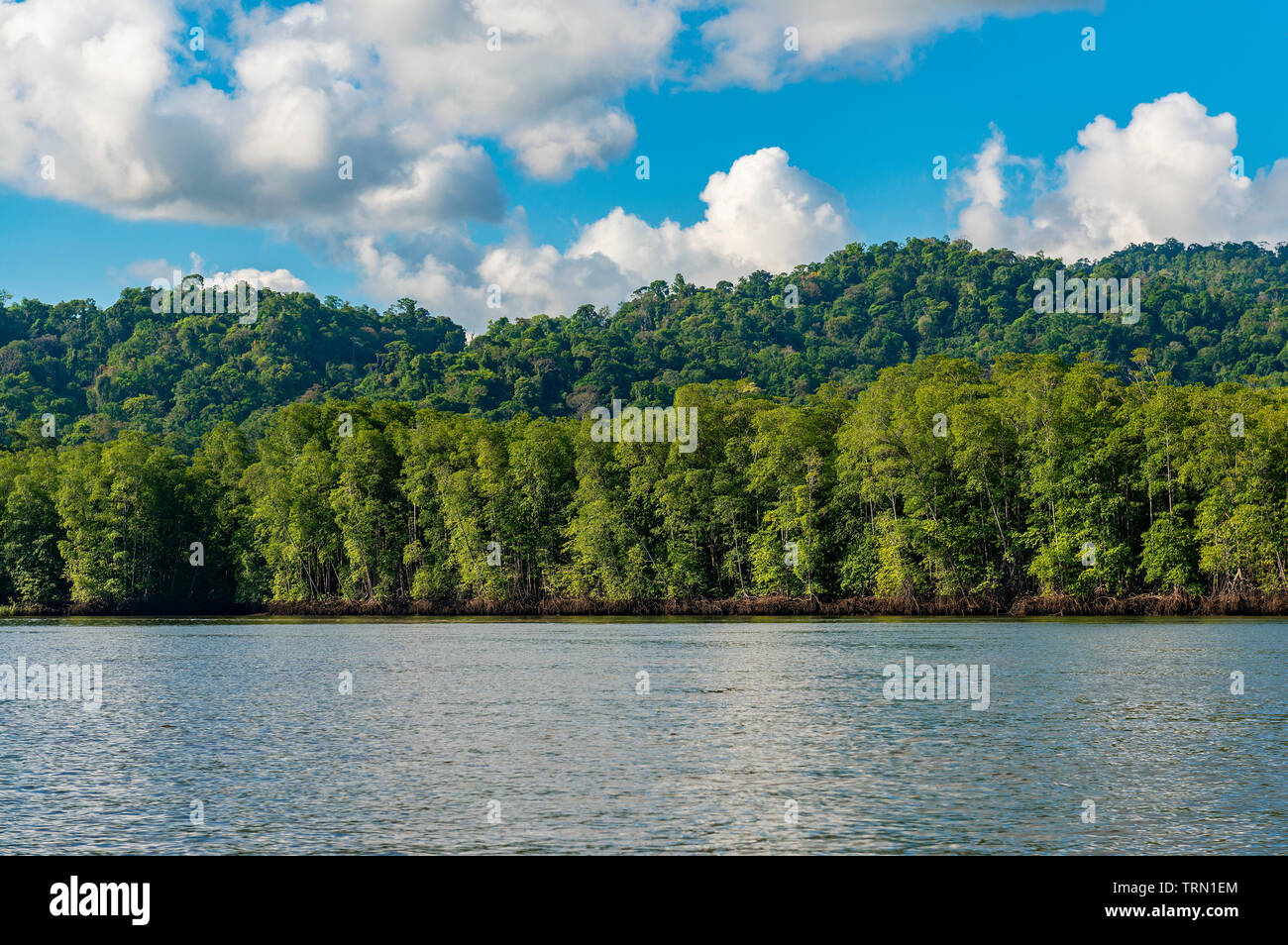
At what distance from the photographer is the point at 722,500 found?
8425cm

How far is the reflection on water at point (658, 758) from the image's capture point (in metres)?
17.2

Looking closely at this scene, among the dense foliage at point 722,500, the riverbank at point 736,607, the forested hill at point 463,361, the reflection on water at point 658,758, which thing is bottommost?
the riverbank at point 736,607

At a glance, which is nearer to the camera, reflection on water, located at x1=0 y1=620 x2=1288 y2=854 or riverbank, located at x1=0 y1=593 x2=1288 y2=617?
reflection on water, located at x1=0 y1=620 x2=1288 y2=854

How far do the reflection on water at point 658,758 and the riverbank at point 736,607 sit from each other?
27.4 metres

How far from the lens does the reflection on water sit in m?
17.2

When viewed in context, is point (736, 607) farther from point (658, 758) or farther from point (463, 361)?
point (463, 361)

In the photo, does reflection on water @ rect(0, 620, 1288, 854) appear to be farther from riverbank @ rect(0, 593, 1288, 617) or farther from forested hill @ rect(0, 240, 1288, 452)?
forested hill @ rect(0, 240, 1288, 452)

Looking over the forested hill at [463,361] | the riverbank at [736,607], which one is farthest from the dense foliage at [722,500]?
the forested hill at [463,361]

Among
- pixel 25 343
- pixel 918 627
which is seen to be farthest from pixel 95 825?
pixel 25 343

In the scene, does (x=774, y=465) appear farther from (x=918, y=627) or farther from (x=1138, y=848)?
(x=1138, y=848)

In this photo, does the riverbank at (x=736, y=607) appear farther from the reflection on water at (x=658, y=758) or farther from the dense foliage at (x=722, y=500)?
the reflection on water at (x=658, y=758)

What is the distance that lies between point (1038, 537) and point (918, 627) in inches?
631

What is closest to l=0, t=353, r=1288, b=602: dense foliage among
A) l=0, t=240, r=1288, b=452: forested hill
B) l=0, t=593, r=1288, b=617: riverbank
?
l=0, t=593, r=1288, b=617: riverbank

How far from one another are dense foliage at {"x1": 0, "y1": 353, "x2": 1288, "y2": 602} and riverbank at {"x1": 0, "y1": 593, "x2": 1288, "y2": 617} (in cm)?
93
